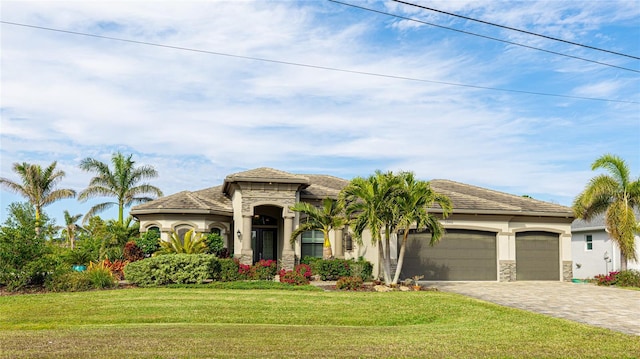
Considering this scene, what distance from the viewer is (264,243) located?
29.5 m

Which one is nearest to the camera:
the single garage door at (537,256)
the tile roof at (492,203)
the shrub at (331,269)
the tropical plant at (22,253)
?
the tropical plant at (22,253)

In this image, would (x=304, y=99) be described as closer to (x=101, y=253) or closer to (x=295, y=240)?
(x=295, y=240)

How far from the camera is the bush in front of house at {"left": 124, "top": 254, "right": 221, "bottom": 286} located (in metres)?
21.7

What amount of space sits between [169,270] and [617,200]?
19909mm

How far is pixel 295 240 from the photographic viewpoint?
25500 mm

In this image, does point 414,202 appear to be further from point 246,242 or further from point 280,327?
point 280,327

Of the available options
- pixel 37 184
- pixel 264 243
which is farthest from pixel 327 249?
pixel 37 184

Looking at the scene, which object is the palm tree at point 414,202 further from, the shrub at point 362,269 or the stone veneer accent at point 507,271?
the stone veneer accent at point 507,271

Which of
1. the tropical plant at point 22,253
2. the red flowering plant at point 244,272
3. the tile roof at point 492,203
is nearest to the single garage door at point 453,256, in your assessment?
the tile roof at point 492,203

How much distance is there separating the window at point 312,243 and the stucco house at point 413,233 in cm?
5

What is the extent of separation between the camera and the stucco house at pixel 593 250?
31159mm

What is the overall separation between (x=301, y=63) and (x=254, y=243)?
41.8ft

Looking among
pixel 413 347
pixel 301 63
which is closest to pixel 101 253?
pixel 301 63

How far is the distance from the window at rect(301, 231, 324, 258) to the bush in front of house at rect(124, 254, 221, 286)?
699 centimetres
